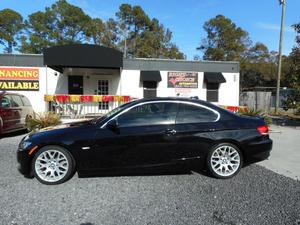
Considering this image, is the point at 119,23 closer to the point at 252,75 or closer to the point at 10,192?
the point at 252,75

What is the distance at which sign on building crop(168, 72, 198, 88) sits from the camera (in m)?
18.2

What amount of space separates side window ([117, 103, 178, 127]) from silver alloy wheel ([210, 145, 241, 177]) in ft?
3.36

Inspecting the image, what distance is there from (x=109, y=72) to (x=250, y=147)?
45.7ft

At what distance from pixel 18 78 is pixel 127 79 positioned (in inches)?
265

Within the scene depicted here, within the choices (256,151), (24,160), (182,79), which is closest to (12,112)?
(24,160)

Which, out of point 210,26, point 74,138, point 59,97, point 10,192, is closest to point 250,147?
point 74,138

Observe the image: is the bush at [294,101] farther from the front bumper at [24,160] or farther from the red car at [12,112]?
the front bumper at [24,160]

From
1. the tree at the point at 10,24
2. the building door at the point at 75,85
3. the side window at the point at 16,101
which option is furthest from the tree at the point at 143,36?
the side window at the point at 16,101

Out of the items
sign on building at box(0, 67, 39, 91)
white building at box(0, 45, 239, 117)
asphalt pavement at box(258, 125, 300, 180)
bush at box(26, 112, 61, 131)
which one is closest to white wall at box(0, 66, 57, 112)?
white building at box(0, 45, 239, 117)

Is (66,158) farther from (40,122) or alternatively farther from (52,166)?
(40,122)

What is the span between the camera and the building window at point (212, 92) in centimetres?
1875

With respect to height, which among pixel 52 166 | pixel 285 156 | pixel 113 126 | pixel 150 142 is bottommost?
pixel 285 156

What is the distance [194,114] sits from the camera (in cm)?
508

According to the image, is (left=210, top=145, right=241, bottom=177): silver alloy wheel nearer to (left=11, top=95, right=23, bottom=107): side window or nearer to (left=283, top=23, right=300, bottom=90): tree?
(left=11, top=95, right=23, bottom=107): side window
